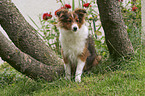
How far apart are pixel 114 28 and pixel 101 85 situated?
1.29 metres

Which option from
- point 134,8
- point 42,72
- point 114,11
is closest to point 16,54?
point 42,72

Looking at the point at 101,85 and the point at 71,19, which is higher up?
the point at 71,19

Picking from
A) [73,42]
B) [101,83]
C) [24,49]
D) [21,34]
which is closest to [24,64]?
[24,49]

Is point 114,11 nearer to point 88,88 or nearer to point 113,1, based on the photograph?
point 113,1

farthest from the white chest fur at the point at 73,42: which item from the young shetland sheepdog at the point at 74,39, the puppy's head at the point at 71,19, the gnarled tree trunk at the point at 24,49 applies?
the gnarled tree trunk at the point at 24,49

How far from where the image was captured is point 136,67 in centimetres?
378

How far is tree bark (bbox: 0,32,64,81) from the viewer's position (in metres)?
3.32

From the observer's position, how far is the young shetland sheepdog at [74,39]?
382 cm

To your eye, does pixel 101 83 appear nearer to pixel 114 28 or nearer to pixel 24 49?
pixel 114 28

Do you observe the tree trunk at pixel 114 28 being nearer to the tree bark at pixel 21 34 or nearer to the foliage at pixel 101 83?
the foliage at pixel 101 83

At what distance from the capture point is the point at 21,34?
12.9 ft

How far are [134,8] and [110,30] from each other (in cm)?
225

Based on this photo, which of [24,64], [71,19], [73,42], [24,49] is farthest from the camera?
[24,49]

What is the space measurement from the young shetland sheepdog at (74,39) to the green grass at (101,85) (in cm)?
31
